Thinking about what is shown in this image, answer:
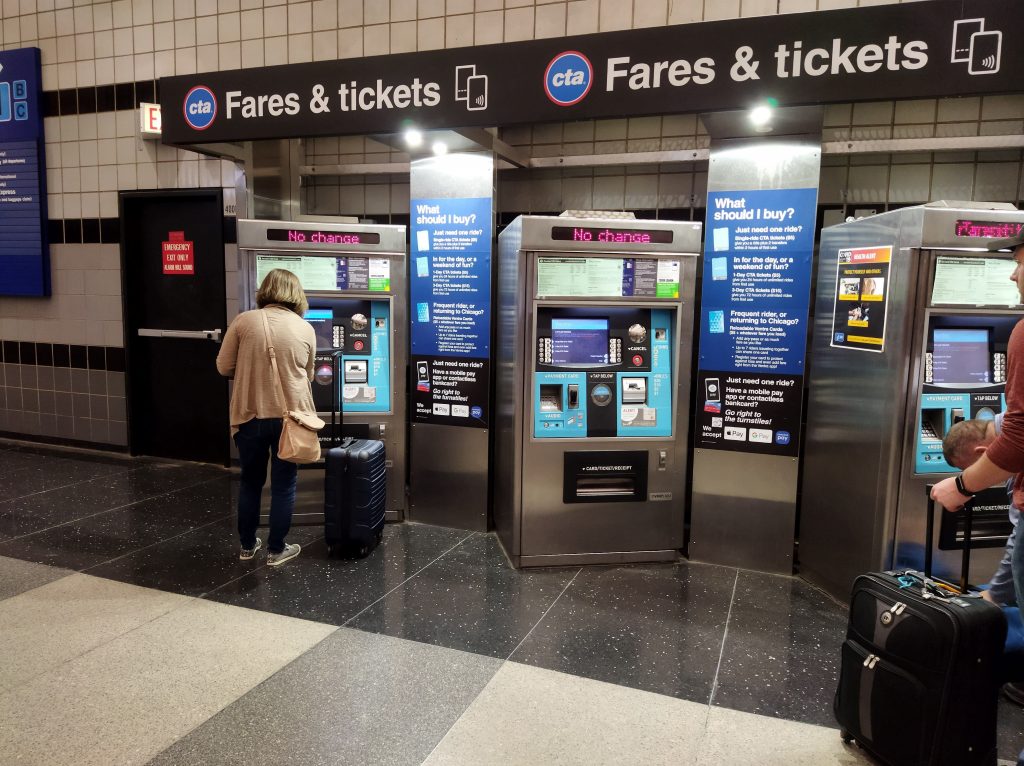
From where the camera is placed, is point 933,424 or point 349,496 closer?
point 933,424

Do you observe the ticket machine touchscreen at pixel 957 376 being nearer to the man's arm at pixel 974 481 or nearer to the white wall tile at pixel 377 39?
the man's arm at pixel 974 481

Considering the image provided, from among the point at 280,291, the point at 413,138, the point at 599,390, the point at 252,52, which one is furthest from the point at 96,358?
the point at 599,390

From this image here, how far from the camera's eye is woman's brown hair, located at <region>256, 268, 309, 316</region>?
376cm

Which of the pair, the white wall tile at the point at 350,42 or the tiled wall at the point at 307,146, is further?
the white wall tile at the point at 350,42

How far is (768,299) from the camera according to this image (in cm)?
382

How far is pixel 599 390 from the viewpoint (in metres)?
3.97

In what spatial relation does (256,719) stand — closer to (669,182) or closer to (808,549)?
(808,549)

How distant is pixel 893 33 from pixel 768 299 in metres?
1.35

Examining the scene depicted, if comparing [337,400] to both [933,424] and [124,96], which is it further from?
[124,96]

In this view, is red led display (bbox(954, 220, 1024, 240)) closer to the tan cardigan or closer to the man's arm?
the man's arm

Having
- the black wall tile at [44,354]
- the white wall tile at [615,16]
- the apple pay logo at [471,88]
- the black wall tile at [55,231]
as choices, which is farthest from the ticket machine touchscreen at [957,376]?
the black wall tile at [44,354]

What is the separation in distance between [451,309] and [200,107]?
189 centimetres

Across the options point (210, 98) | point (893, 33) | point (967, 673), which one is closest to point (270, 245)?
point (210, 98)

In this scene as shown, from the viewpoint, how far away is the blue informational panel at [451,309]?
4.41 meters
